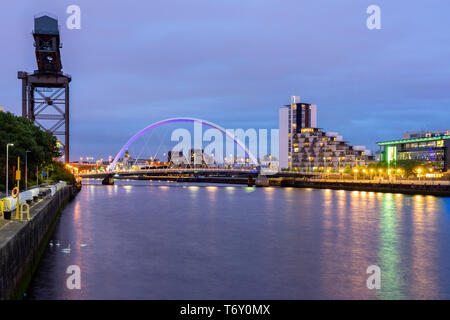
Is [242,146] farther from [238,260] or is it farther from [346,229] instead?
[238,260]

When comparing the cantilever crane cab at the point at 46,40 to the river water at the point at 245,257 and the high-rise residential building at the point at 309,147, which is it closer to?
the river water at the point at 245,257

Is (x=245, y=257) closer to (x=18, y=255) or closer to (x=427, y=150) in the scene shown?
(x=18, y=255)

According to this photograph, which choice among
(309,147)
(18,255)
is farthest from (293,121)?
(18,255)

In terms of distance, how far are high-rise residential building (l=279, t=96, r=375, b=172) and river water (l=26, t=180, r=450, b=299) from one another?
11664 cm

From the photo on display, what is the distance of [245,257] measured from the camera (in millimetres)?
25938

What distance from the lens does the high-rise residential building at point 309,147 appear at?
16475 centimetres

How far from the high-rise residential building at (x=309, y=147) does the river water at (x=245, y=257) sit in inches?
4592

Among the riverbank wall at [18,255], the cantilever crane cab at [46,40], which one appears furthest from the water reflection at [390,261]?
the cantilever crane cab at [46,40]

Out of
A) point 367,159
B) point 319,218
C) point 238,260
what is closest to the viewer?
point 238,260

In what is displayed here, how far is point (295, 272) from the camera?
22.3 m

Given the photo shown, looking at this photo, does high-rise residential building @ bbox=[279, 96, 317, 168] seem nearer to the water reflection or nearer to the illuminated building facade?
the illuminated building facade

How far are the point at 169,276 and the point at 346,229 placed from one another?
21.4m
